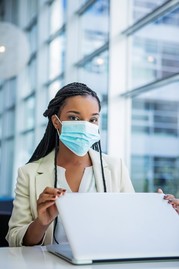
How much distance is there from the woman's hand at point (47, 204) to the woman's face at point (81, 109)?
39 centimetres

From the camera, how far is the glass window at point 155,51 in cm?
357

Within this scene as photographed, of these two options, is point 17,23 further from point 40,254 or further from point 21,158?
point 40,254

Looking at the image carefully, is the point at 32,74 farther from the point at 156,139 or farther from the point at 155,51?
the point at 156,139

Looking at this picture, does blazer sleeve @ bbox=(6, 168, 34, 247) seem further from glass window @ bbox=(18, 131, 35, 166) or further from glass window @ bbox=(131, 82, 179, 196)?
glass window @ bbox=(18, 131, 35, 166)

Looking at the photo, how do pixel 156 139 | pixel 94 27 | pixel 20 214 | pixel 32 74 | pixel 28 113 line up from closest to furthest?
pixel 20 214, pixel 156 139, pixel 94 27, pixel 32 74, pixel 28 113

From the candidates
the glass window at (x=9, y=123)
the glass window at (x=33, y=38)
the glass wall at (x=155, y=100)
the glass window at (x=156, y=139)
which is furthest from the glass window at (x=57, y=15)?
the glass window at (x=156, y=139)

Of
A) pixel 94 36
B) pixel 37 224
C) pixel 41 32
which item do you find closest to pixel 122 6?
pixel 94 36

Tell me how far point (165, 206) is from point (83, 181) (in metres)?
0.44

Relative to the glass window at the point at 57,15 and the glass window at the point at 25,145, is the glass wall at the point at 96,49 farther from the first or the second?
the glass window at the point at 25,145

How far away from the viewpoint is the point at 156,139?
3895mm

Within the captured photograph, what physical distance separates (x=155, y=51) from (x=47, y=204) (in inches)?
121

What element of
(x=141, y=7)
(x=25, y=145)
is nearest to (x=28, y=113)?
(x=25, y=145)

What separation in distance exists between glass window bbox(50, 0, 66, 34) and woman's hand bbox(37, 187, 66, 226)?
17.3 feet

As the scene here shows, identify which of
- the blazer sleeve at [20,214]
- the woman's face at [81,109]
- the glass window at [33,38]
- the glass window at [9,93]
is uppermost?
the glass window at [33,38]
